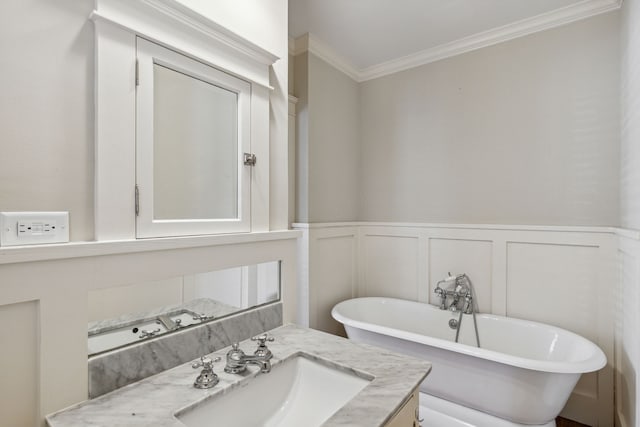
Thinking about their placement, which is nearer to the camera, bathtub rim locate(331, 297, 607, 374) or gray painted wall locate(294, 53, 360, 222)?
bathtub rim locate(331, 297, 607, 374)

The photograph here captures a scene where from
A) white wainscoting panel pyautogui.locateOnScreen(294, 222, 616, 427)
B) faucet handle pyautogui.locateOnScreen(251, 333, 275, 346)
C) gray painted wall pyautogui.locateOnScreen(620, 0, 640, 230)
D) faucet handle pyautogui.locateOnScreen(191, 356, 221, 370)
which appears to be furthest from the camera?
white wainscoting panel pyautogui.locateOnScreen(294, 222, 616, 427)

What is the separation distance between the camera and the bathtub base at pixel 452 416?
5.48ft

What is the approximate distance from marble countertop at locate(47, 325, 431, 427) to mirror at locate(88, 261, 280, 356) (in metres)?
0.14

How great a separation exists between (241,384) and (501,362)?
1303 mm

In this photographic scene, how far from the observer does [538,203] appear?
222cm

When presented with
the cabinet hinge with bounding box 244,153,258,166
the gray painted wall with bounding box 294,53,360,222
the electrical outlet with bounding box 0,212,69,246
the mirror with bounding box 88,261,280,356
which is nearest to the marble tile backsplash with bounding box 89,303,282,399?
the mirror with bounding box 88,261,280,356

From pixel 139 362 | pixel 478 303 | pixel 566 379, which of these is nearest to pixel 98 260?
pixel 139 362

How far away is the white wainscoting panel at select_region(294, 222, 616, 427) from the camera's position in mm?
1983

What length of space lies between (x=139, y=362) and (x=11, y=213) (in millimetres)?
530

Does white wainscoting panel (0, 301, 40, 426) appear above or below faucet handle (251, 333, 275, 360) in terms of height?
above

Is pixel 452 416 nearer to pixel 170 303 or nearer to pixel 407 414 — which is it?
pixel 407 414

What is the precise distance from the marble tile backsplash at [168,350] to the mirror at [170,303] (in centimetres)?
2

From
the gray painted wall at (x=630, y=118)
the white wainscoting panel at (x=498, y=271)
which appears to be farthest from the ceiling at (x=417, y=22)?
the white wainscoting panel at (x=498, y=271)

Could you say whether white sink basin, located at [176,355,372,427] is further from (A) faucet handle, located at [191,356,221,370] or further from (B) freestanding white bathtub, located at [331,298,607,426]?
(B) freestanding white bathtub, located at [331,298,607,426]
